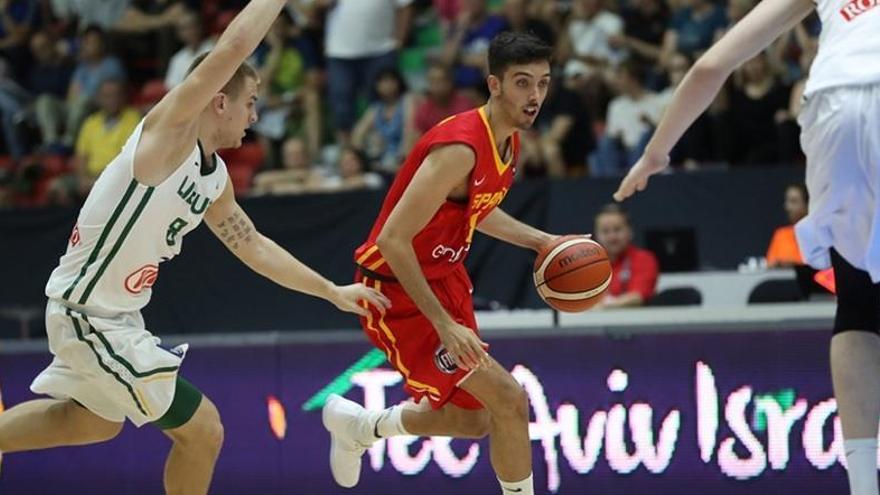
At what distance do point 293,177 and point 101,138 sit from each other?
2.40 m

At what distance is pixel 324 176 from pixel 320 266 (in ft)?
4.25

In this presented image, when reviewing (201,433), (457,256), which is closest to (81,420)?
(201,433)

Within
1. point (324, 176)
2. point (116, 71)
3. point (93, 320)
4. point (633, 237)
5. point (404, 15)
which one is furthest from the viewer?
point (116, 71)

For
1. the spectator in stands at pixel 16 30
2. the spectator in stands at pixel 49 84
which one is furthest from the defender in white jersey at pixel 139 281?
the spectator in stands at pixel 16 30

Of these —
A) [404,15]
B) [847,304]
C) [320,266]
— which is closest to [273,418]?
[320,266]

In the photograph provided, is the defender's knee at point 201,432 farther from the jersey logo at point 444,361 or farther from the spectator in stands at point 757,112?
the spectator in stands at point 757,112

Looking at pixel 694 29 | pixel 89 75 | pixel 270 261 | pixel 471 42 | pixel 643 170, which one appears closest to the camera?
pixel 643 170

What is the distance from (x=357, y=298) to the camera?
580 cm

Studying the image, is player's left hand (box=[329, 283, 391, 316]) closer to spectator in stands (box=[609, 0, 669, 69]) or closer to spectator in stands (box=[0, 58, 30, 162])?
spectator in stands (box=[609, 0, 669, 69])

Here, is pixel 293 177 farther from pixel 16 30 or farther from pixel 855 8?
pixel 855 8

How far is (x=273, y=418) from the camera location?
8.12 m

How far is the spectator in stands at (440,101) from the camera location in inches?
480

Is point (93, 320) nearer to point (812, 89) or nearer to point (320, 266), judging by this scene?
point (812, 89)

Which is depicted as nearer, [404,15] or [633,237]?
[633,237]
